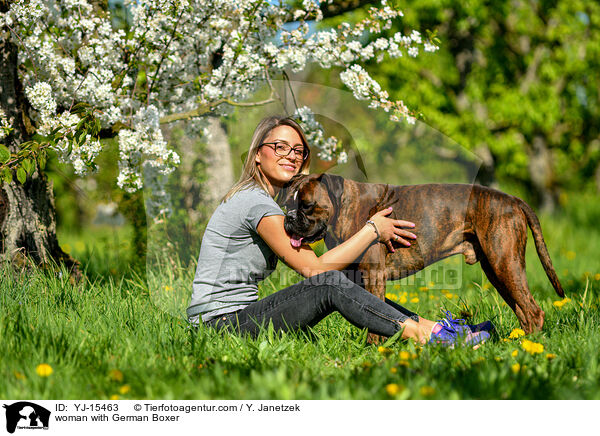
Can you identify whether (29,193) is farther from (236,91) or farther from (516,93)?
(516,93)

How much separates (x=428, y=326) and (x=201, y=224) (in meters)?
2.77

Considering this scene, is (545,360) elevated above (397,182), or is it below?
below

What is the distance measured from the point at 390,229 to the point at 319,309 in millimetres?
766

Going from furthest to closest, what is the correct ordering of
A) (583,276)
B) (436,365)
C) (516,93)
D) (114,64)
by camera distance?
1. (516,93)
2. (583,276)
3. (114,64)
4. (436,365)

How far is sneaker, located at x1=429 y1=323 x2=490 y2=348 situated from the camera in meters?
3.18

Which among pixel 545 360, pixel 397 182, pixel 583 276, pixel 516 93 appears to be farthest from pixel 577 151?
pixel 545 360

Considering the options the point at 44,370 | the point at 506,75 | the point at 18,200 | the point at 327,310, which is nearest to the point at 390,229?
the point at 327,310

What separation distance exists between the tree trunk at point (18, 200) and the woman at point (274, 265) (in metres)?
1.86

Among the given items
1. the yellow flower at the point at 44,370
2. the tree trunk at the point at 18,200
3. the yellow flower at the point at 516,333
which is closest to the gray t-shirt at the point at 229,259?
the yellow flower at the point at 44,370

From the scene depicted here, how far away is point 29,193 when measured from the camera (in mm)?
4492

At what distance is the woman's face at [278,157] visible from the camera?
11.6 feet
